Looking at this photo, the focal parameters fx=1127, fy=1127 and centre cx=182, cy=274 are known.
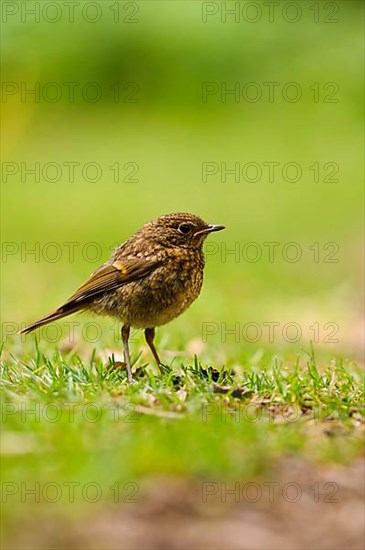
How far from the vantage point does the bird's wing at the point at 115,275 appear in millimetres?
7168

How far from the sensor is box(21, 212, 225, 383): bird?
7148 mm

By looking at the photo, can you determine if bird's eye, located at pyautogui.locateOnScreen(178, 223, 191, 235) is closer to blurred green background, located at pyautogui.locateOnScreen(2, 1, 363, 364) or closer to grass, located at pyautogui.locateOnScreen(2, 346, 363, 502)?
grass, located at pyautogui.locateOnScreen(2, 346, 363, 502)

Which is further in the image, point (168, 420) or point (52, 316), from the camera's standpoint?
point (52, 316)

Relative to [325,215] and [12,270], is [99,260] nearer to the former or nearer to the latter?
[12,270]

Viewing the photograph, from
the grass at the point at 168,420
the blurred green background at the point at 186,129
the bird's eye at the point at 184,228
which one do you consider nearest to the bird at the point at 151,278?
the bird's eye at the point at 184,228

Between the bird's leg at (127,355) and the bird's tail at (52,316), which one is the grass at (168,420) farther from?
the bird's tail at (52,316)

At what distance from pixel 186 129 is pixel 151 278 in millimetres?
16366

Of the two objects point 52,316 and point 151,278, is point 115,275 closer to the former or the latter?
point 151,278

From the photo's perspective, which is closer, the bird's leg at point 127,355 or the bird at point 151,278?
the bird's leg at point 127,355

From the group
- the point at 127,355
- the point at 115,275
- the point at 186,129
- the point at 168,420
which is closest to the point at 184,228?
the point at 115,275

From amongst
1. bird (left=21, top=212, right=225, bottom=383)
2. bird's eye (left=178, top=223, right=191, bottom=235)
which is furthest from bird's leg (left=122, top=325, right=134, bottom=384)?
bird's eye (left=178, top=223, right=191, bottom=235)

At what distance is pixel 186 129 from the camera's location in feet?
76.2

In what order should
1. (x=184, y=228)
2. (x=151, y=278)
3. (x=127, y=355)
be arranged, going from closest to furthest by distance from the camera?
(x=127, y=355) → (x=151, y=278) → (x=184, y=228)

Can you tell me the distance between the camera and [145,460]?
499cm
